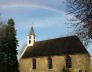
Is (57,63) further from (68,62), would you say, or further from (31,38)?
(31,38)

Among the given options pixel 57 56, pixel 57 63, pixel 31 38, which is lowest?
pixel 57 63

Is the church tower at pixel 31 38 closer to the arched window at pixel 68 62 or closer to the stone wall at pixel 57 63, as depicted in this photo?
the stone wall at pixel 57 63

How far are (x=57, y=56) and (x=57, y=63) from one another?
4.83 ft

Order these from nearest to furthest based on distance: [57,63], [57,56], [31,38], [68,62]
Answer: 1. [68,62]
2. [57,63]
3. [57,56]
4. [31,38]

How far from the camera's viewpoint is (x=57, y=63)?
47.9 metres

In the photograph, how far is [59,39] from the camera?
53.1m

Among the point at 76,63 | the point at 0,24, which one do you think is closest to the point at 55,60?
the point at 76,63

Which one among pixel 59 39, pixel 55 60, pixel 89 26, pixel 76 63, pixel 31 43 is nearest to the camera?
pixel 89 26

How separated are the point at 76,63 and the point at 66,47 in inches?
193

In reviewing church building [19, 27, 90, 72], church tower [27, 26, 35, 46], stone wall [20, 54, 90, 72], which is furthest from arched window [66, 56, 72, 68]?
church tower [27, 26, 35, 46]

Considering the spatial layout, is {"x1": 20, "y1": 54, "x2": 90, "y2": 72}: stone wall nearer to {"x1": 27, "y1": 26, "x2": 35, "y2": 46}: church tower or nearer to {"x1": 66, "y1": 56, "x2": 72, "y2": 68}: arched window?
{"x1": 66, "y1": 56, "x2": 72, "y2": 68}: arched window

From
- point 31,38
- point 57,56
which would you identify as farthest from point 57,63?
point 31,38

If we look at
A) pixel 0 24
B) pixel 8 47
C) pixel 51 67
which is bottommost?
pixel 51 67

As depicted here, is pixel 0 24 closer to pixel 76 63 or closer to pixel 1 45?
pixel 1 45
